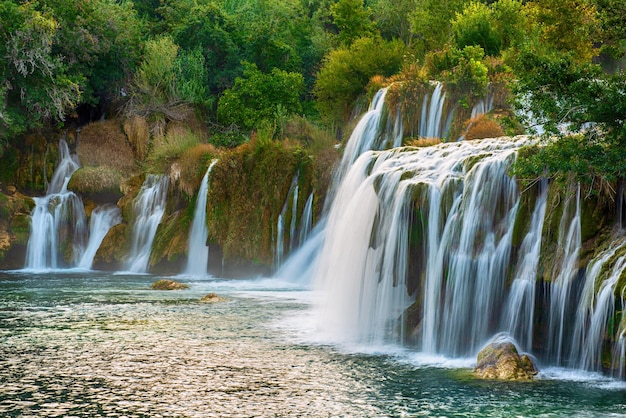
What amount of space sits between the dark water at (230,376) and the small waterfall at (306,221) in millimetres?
8601

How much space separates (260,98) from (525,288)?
27.4m

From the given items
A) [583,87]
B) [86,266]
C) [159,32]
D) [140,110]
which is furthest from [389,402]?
[159,32]

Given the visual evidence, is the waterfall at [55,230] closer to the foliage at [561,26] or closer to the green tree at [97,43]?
the green tree at [97,43]

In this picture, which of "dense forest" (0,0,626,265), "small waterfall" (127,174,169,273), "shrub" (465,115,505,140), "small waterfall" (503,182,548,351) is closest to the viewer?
"small waterfall" (503,182,548,351)

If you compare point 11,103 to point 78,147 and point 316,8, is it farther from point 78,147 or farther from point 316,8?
point 316,8

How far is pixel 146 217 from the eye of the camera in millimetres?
32375

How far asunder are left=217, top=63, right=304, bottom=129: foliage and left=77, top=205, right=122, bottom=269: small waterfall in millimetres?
8020

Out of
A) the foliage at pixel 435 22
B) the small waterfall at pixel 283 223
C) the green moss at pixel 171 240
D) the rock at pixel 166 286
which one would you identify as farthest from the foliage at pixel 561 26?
the rock at pixel 166 286

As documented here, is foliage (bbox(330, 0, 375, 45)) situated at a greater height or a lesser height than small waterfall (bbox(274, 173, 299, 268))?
greater

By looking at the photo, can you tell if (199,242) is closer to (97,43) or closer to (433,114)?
(433,114)

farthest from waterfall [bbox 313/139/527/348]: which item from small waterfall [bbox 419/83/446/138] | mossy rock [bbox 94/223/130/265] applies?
mossy rock [bbox 94/223/130/265]

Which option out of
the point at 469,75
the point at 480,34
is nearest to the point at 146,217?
the point at 469,75

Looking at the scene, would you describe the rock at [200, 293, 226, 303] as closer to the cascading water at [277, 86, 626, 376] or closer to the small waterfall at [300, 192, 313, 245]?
the cascading water at [277, 86, 626, 376]

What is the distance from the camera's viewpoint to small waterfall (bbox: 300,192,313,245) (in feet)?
91.1
